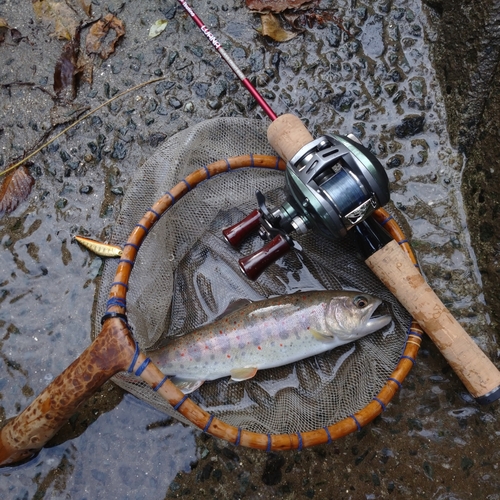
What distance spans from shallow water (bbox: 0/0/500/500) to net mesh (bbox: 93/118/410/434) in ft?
0.94

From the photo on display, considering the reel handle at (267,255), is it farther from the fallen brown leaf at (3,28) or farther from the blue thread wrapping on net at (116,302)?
the fallen brown leaf at (3,28)

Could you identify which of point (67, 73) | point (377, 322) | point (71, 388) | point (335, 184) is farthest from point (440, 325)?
point (67, 73)

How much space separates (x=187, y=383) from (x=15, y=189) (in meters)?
1.60

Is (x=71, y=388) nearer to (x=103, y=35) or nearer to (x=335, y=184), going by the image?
(x=335, y=184)

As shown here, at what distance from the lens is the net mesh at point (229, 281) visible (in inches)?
104

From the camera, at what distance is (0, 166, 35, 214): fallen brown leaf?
3.14m

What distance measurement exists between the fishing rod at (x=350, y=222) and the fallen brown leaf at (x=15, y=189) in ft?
4.48

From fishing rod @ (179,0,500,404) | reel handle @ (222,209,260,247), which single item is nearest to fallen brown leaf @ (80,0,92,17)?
fishing rod @ (179,0,500,404)

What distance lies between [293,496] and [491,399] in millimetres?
1108

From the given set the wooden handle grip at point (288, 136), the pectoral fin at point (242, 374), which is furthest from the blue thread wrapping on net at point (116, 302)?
the wooden handle grip at point (288, 136)

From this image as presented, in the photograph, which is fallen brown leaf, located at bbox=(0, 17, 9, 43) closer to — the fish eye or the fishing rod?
the fishing rod

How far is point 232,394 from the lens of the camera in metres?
2.73

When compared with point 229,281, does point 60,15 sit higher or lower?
higher

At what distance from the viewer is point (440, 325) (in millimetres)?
2426
